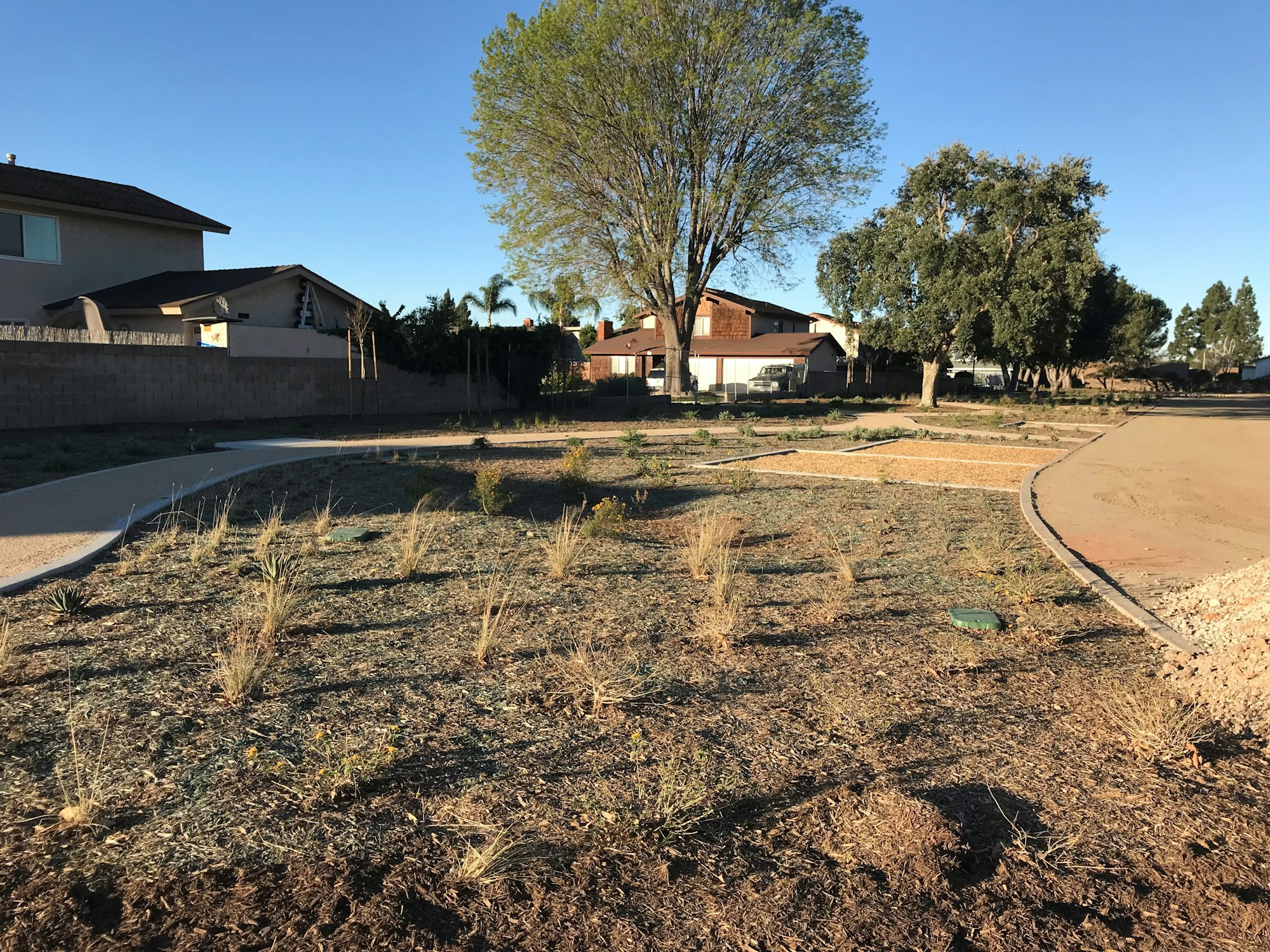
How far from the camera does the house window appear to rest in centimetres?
2303

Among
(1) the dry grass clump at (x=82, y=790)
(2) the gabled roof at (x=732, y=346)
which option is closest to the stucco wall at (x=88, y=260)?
(1) the dry grass clump at (x=82, y=790)

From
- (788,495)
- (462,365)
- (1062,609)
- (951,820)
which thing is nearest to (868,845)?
(951,820)

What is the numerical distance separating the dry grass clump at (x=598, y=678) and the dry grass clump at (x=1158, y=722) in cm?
244

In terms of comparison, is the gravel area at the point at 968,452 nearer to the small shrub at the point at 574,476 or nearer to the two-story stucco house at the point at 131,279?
the small shrub at the point at 574,476

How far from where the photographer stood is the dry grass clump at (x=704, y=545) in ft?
23.4

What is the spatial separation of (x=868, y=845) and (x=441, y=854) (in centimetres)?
160

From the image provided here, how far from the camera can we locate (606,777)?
371 centimetres

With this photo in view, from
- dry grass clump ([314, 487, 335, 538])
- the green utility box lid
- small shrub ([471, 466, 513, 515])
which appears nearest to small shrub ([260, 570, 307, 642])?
dry grass clump ([314, 487, 335, 538])

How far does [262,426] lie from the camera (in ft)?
66.4

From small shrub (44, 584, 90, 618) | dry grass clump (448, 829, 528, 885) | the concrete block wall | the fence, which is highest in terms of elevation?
the fence

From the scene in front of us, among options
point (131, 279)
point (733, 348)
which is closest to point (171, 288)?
point (131, 279)

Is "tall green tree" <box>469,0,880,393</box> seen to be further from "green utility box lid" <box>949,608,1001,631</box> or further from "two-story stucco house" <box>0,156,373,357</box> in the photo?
"green utility box lid" <box>949,608,1001,631</box>

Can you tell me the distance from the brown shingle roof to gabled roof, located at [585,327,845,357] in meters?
30.9

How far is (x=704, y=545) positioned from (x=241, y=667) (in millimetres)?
3859
